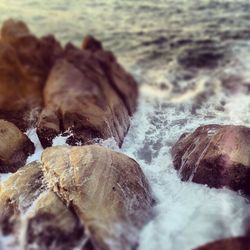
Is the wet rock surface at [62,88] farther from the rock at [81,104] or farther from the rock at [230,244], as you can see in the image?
the rock at [230,244]

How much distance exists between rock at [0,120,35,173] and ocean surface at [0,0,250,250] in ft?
1.55

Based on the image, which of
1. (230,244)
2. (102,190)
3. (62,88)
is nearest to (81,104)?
(62,88)

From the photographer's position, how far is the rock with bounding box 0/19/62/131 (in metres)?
12.7

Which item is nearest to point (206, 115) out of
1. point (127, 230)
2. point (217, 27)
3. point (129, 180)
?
point (129, 180)

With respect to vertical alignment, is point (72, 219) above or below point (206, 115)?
above

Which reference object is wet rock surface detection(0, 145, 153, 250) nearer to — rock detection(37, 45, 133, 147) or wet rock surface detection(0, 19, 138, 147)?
rock detection(37, 45, 133, 147)

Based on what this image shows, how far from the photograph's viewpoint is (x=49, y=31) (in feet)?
63.1

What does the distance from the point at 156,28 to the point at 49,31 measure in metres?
4.83

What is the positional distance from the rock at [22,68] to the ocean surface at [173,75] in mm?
1584

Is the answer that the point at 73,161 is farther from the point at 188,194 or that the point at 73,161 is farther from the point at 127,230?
the point at 188,194

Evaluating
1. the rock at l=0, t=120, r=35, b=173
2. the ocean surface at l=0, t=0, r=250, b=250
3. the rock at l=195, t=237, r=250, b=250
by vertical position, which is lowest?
the ocean surface at l=0, t=0, r=250, b=250

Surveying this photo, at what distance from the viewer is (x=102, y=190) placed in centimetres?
775

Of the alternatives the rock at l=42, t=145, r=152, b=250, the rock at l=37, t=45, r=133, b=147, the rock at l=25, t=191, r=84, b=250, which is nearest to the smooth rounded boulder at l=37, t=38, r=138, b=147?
the rock at l=37, t=45, r=133, b=147

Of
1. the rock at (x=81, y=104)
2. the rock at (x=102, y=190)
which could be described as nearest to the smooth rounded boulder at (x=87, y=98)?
the rock at (x=81, y=104)
